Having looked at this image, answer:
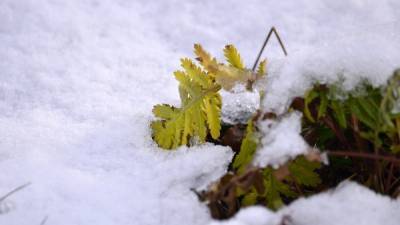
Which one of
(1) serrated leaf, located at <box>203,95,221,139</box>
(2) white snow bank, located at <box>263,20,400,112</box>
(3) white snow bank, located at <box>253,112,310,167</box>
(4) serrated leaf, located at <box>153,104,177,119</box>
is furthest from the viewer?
(4) serrated leaf, located at <box>153,104,177,119</box>

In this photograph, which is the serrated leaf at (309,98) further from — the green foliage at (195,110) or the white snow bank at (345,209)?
the green foliage at (195,110)

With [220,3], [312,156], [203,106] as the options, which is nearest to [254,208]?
[312,156]

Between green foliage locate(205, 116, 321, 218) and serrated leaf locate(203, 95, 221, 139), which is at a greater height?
serrated leaf locate(203, 95, 221, 139)

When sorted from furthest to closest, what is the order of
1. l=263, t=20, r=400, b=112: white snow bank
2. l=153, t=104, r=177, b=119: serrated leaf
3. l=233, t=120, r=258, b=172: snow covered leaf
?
l=153, t=104, r=177, b=119: serrated leaf, l=233, t=120, r=258, b=172: snow covered leaf, l=263, t=20, r=400, b=112: white snow bank

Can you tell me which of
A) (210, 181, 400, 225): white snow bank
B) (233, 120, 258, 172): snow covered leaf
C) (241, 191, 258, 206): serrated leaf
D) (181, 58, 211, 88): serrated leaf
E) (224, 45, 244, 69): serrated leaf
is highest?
(224, 45, 244, 69): serrated leaf

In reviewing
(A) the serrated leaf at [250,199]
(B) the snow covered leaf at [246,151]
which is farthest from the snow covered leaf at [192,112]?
(A) the serrated leaf at [250,199]

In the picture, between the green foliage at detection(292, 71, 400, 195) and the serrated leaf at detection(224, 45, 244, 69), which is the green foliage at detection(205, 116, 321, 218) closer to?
the green foliage at detection(292, 71, 400, 195)

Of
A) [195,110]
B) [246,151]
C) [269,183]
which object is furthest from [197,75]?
[269,183]

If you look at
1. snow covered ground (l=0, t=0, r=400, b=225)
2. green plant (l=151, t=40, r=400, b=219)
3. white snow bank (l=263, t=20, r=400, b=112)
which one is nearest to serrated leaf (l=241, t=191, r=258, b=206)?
green plant (l=151, t=40, r=400, b=219)
